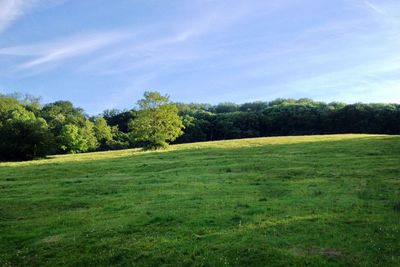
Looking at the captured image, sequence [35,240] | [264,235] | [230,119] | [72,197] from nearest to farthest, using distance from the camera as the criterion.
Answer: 1. [264,235]
2. [35,240]
3. [72,197]
4. [230,119]

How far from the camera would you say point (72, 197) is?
2834cm

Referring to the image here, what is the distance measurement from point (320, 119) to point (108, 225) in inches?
4710

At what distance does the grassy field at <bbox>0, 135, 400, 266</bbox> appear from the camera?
594 inches

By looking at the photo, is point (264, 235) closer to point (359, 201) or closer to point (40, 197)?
point (359, 201)

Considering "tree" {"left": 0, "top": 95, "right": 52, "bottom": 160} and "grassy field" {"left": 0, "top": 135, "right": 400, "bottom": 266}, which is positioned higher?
"tree" {"left": 0, "top": 95, "right": 52, "bottom": 160}

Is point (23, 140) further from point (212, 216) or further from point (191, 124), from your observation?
point (191, 124)

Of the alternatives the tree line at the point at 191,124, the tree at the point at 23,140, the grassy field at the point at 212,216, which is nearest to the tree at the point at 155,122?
the tree line at the point at 191,124

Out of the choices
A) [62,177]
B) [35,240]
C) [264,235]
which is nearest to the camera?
[264,235]

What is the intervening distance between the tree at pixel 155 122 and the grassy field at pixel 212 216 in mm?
34259

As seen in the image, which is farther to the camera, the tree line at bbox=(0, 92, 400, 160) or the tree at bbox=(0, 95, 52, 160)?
the tree line at bbox=(0, 92, 400, 160)

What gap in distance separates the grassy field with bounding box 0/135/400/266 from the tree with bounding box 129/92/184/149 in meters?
34.3

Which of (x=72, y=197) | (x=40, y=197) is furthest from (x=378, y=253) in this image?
(x=40, y=197)

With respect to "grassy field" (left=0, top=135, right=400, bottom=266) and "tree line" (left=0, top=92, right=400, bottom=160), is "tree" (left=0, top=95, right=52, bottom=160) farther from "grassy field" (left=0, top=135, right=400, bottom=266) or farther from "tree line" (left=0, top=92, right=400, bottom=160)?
"grassy field" (left=0, top=135, right=400, bottom=266)

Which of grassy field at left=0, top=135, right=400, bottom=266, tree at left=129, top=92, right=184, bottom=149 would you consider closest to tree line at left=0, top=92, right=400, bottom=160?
tree at left=129, top=92, right=184, bottom=149
